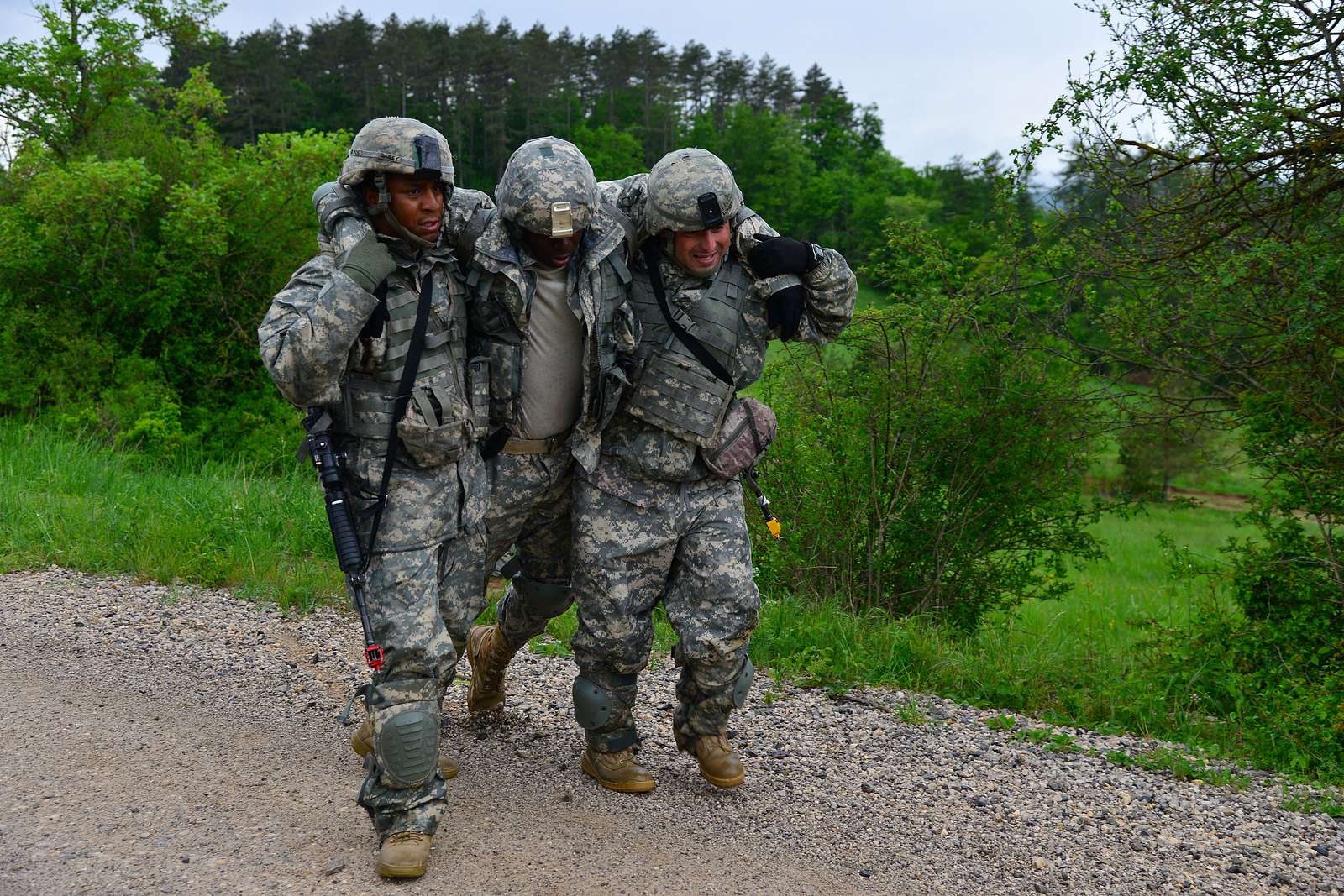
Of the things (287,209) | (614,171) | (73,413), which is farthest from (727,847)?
(614,171)

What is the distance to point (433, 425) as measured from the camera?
3723mm

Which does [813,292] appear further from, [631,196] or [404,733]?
[404,733]

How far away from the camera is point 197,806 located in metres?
3.86

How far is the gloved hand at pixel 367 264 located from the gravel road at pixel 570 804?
1.85 meters

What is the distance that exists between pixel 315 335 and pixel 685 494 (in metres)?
1.50

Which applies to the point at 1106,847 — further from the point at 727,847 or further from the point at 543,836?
the point at 543,836

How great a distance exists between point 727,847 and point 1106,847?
4.39ft

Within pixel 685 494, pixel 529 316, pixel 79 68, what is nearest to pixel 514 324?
pixel 529 316

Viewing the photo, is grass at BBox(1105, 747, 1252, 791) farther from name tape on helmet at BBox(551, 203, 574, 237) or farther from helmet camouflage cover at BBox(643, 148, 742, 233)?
name tape on helmet at BBox(551, 203, 574, 237)

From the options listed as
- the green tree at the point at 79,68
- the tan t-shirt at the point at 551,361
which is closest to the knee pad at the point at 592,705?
the tan t-shirt at the point at 551,361

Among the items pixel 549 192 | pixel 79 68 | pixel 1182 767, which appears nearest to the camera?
pixel 549 192

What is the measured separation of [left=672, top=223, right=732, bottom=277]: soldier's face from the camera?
4.02 metres

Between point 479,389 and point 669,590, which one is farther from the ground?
point 479,389

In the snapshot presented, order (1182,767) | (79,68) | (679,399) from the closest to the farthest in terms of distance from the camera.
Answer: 1. (679,399)
2. (1182,767)
3. (79,68)
